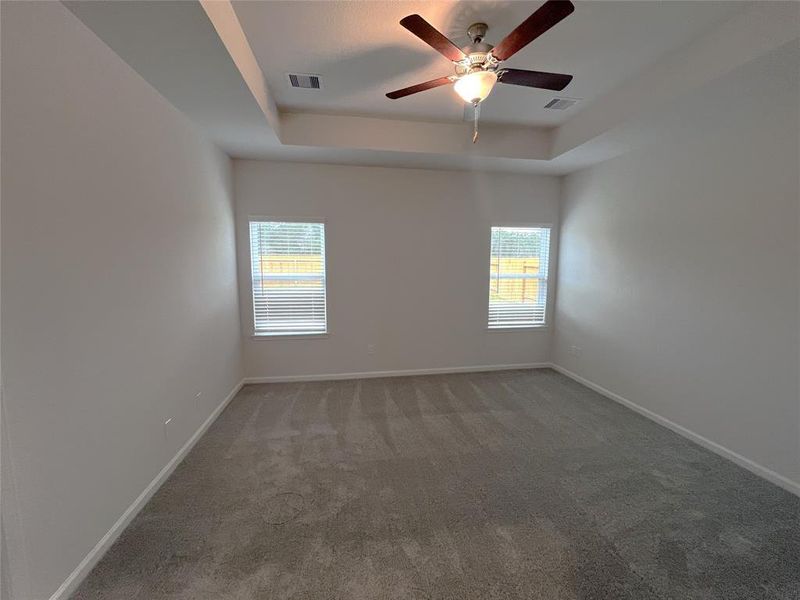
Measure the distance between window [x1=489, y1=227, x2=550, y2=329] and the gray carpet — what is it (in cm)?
168

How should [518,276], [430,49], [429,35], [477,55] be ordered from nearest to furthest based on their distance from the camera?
[429,35] → [477,55] → [430,49] → [518,276]

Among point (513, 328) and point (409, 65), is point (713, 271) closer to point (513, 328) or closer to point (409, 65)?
point (513, 328)

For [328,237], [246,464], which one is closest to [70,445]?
[246,464]

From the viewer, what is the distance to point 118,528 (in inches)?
68.9

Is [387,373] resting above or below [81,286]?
below

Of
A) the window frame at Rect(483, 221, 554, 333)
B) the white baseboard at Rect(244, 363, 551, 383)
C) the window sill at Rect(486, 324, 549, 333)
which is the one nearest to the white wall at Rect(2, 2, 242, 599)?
the white baseboard at Rect(244, 363, 551, 383)

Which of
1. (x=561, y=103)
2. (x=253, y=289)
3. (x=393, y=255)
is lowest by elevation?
(x=253, y=289)

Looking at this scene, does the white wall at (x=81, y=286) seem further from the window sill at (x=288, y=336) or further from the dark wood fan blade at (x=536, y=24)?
the dark wood fan blade at (x=536, y=24)

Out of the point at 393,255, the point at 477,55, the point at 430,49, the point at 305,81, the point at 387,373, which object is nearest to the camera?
the point at 477,55

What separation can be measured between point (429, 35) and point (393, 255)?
2.57 meters

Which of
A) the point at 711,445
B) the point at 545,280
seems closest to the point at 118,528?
the point at 711,445

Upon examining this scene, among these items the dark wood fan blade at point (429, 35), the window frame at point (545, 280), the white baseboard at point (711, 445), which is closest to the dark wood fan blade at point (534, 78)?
the dark wood fan blade at point (429, 35)

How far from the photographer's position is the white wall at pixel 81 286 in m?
1.25

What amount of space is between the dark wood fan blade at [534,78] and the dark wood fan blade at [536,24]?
0.14 meters
